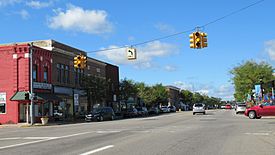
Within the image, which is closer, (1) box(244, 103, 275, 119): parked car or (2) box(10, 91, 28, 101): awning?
(1) box(244, 103, 275, 119): parked car

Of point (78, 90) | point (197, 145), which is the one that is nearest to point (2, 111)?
point (78, 90)

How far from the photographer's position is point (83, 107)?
58406 mm

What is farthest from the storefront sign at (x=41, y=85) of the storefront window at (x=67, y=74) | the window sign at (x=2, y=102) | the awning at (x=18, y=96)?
the storefront window at (x=67, y=74)

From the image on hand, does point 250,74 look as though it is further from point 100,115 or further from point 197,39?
point 197,39

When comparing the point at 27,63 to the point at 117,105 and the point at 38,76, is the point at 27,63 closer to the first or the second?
the point at 38,76

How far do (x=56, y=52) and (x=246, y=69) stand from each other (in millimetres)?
39615

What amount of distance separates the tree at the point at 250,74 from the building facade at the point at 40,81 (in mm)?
34032

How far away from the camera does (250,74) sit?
75.1 m

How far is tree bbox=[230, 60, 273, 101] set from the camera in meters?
74.3

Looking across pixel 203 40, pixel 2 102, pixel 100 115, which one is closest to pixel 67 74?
pixel 100 115

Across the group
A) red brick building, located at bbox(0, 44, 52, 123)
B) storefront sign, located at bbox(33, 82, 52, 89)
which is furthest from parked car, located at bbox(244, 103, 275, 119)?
storefront sign, located at bbox(33, 82, 52, 89)

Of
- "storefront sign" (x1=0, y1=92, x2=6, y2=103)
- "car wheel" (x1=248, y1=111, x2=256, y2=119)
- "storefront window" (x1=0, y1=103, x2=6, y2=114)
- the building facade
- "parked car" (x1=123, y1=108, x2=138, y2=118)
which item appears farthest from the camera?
"parked car" (x1=123, y1=108, x2=138, y2=118)

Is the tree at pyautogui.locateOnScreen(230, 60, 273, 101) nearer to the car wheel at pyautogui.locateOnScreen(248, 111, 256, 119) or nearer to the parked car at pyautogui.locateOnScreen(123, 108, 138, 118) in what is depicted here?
the parked car at pyautogui.locateOnScreen(123, 108, 138, 118)

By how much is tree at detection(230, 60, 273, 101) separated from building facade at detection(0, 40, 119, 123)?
34032 millimetres
